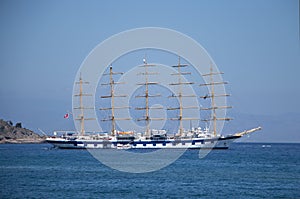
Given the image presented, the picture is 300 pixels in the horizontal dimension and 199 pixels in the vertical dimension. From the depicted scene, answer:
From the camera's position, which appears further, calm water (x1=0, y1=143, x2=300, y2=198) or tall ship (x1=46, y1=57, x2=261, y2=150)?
tall ship (x1=46, y1=57, x2=261, y2=150)

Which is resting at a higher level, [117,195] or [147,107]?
[147,107]

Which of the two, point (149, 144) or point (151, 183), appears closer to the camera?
point (151, 183)

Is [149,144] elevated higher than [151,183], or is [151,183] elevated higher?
[149,144]

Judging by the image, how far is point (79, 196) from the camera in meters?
46.1

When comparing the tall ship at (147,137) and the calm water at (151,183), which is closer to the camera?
the calm water at (151,183)

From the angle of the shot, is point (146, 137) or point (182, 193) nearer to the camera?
point (182, 193)

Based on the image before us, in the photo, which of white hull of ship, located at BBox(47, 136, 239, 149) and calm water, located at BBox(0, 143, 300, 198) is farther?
white hull of ship, located at BBox(47, 136, 239, 149)

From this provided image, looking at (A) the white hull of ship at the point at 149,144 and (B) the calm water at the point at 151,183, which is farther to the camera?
(A) the white hull of ship at the point at 149,144

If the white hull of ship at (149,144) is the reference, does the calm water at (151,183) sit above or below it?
below

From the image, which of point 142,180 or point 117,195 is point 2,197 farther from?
point 142,180

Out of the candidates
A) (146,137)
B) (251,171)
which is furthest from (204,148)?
(251,171)

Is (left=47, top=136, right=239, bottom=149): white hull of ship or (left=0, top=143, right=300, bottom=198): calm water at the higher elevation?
(left=47, top=136, right=239, bottom=149): white hull of ship

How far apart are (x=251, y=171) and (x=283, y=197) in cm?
2220

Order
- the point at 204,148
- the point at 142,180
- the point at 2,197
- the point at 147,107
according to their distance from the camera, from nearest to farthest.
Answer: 1. the point at 2,197
2. the point at 142,180
3. the point at 204,148
4. the point at 147,107
